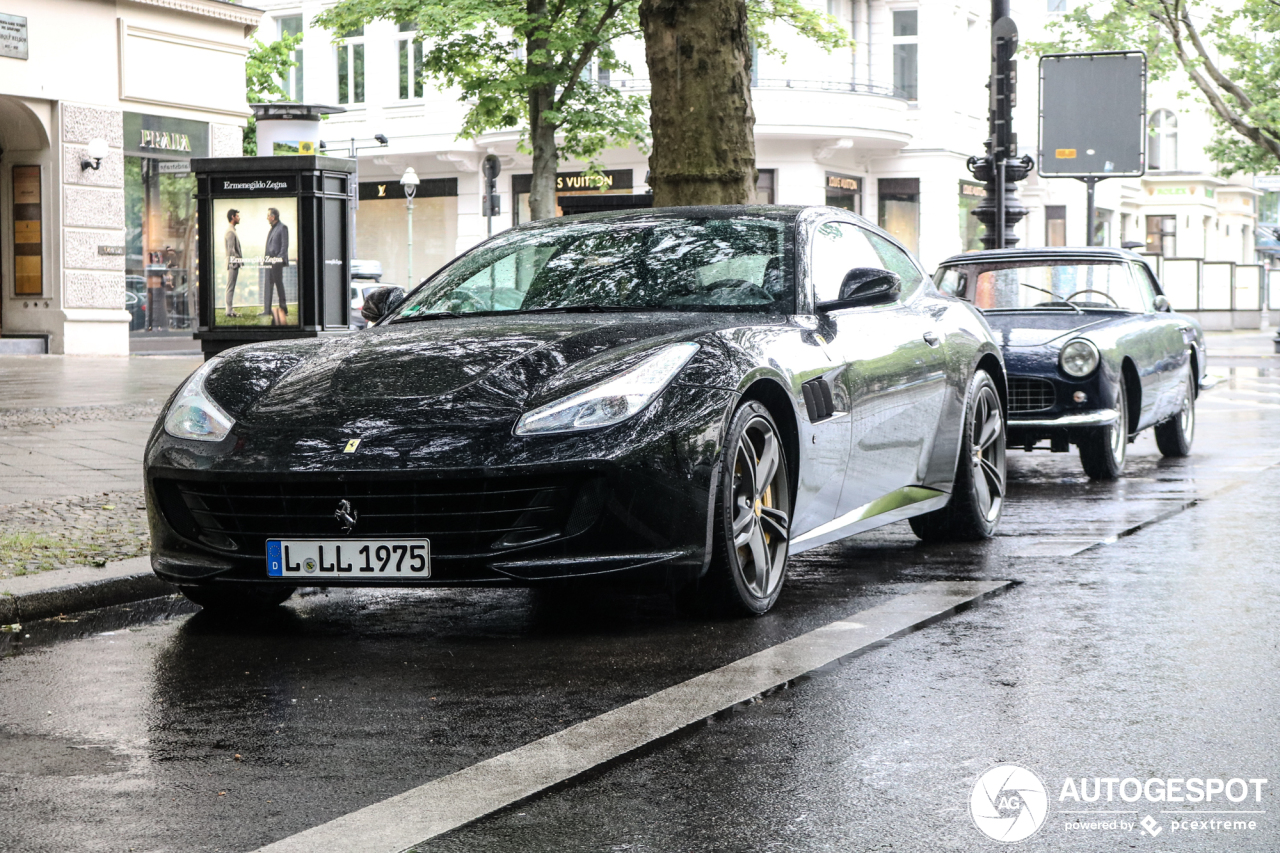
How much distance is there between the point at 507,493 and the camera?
17.5 feet

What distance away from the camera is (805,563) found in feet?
24.8

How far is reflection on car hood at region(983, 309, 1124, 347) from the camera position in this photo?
A: 11125mm

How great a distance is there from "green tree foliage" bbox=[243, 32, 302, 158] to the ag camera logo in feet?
140

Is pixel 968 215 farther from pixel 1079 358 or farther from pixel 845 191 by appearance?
pixel 1079 358

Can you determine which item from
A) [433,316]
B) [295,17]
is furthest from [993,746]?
[295,17]

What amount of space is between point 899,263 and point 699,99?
4004mm

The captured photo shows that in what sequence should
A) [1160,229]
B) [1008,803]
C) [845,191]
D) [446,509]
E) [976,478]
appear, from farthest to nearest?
[1160,229] → [845,191] → [976,478] → [446,509] → [1008,803]

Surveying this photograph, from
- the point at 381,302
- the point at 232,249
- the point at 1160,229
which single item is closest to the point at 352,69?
the point at 232,249

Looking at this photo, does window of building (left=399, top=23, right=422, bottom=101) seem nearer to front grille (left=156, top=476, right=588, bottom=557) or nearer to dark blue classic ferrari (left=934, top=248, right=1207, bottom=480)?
dark blue classic ferrari (left=934, top=248, right=1207, bottom=480)

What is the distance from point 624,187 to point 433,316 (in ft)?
115

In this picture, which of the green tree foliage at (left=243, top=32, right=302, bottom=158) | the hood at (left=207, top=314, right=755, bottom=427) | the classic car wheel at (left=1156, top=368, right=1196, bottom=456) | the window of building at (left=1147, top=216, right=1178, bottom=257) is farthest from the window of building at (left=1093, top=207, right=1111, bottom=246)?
the hood at (left=207, top=314, right=755, bottom=427)

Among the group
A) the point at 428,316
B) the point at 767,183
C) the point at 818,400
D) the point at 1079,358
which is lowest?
the point at 818,400

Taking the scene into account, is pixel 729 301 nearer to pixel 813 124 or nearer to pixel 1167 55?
pixel 813 124

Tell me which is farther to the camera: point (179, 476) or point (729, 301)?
point (729, 301)
